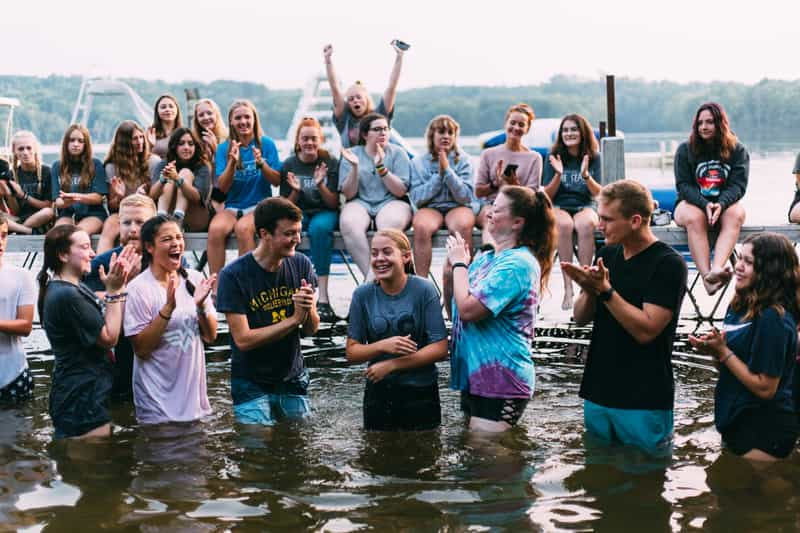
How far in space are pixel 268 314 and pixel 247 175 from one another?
479cm

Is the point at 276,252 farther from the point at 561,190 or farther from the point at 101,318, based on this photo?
the point at 561,190

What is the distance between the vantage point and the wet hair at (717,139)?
10.0 metres

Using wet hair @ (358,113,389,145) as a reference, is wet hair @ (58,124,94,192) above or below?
below

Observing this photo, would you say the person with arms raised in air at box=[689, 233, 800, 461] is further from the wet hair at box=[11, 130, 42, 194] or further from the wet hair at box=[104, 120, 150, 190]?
the wet hair at box=[11, 130, 42, 194]

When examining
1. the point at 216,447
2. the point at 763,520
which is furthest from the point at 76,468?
the point at 763,520

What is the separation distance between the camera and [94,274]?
6934 mm

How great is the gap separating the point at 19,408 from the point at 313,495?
2982 mm

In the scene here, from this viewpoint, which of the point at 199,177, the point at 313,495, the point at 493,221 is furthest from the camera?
the point at 199,177

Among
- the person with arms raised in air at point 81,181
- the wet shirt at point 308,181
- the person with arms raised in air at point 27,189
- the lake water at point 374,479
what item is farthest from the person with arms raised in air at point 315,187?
the lake water at point 374,479

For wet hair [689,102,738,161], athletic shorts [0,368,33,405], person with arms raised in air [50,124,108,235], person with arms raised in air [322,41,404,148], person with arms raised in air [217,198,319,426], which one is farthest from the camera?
person with arms raised in air [322,41,404,148]

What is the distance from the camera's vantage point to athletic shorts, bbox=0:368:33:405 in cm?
713

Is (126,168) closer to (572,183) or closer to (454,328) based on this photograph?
(572,183)

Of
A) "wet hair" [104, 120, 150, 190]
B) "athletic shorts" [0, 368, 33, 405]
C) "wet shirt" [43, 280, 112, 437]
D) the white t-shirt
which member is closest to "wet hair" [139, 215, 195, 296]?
"wet shirt" [43, 280, 112, 437]

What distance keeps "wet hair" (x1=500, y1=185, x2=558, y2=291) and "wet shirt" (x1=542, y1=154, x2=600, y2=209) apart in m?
5.07
